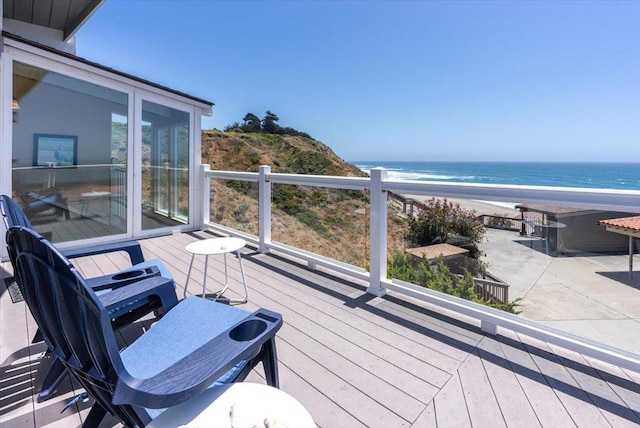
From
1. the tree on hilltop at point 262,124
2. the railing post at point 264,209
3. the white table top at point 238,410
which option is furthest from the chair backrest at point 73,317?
the tree on hilltop at point 262,124

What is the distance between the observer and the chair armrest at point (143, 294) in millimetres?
1753

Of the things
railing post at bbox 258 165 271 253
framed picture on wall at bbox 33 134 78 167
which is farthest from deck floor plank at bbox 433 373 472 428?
framed picture on wall at bbox 33 134 78 167

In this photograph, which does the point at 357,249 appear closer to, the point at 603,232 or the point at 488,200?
the point at 488,200

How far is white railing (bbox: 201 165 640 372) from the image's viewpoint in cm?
189

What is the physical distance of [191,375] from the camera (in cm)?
105

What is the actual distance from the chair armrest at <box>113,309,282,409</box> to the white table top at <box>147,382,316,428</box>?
1.8 inches

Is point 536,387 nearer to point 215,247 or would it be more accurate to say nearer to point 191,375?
point 191,375

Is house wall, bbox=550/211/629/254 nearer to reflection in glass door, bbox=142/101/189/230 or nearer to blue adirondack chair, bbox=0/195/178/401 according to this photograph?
blue adirondack chair, bbox=0/195/178/401

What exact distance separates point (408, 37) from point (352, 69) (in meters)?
12.0

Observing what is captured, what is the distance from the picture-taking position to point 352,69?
1252 inches

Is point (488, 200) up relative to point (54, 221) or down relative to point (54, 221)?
up

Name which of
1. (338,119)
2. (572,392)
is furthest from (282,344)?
(338,119)

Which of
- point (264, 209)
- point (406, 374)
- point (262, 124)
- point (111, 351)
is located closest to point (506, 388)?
point (406, 374)

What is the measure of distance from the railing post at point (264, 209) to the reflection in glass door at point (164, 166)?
87.4 inches
